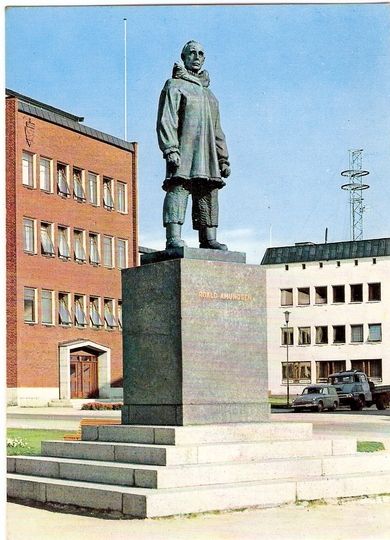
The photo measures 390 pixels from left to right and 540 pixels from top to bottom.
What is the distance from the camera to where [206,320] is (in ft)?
44.8

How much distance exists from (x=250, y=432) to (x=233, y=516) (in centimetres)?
228

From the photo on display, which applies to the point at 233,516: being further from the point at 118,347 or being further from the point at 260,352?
the point at 118,347

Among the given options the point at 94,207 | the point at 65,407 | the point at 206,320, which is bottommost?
the point at 65,407

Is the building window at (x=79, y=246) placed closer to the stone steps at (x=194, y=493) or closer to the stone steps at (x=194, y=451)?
the stone steps at (x=194, y=451)

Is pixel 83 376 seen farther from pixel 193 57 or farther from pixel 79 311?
pixel 193 57

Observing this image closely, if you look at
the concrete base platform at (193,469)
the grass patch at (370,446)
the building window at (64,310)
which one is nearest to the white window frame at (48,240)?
the building window at (64,310)

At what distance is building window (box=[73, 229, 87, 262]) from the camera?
179 feet

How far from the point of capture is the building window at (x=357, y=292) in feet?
224

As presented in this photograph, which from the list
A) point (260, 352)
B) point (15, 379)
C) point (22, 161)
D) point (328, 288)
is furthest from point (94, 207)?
point (260, 352)

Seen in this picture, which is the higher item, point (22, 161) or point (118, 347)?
point (22, 161)

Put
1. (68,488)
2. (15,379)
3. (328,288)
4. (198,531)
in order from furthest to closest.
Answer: (328,288) < (15,379) < (68,488) < (198,531)

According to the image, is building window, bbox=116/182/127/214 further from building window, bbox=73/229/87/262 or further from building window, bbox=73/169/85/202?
building window, bbox=73/229/87/262

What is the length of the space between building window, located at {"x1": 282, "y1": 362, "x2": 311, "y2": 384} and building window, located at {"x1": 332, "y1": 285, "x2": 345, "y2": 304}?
4603 millimetres

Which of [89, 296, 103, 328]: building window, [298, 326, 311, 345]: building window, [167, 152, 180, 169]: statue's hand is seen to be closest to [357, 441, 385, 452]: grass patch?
[167, 152, 180, 169]: statue's hand
